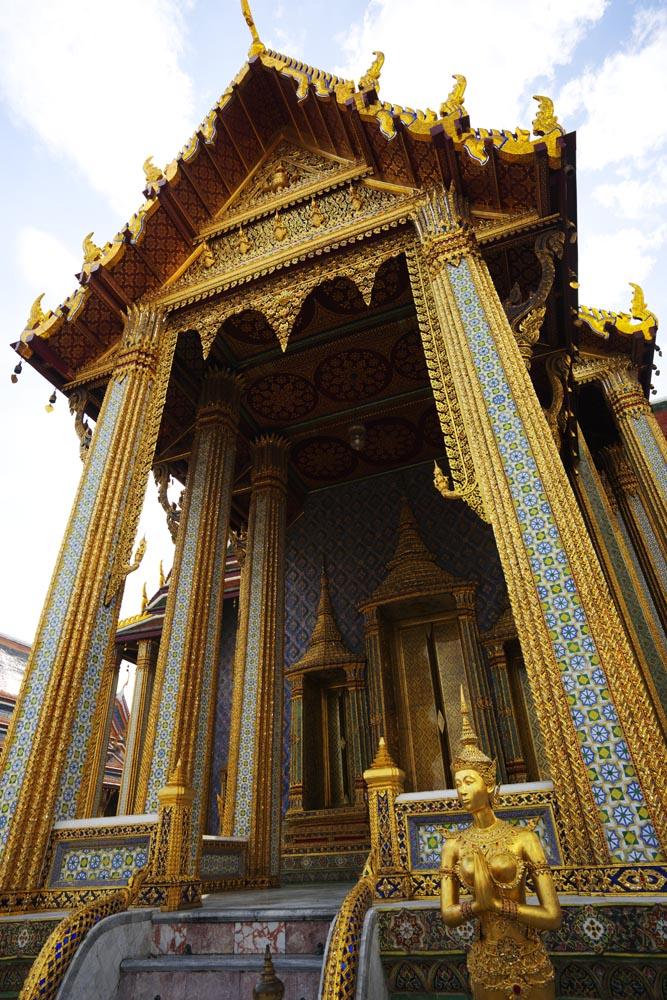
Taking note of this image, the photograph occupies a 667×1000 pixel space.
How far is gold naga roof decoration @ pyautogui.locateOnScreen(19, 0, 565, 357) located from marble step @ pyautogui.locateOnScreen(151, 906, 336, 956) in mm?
5614

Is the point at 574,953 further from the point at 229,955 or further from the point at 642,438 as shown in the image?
the point at 642,438

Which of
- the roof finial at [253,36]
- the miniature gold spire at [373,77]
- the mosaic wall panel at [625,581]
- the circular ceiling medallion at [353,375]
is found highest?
the roof finial at [253,36]

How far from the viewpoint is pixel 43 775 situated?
4.37m

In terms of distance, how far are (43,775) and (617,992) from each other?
3732 millimetres

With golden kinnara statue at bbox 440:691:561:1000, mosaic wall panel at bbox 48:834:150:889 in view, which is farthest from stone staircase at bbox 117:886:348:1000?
golden kinnara statue at bbox 440:691:561:1000

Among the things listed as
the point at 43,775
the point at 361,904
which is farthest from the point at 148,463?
the point at 361,904

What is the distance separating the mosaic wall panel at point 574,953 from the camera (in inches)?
103

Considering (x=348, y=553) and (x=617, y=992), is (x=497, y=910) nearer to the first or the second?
(x=617, y=992)

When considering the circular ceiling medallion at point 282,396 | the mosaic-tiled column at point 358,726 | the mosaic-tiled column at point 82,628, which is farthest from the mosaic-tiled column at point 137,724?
the circular ceiling medallion at point 282,396

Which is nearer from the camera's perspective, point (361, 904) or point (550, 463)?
point (361, 904)

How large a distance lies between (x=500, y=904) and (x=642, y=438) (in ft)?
22.4

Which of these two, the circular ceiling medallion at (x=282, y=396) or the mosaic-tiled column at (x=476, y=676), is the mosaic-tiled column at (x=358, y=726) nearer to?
the mosaic-tiled column at (x=476, y=676)

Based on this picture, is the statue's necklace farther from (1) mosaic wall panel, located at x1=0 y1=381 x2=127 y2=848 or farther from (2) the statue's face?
(1) mosaic wall panel, located at x1=0 y1=381 x2=127 y2=848

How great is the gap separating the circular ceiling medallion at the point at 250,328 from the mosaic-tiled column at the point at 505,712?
4.83m
